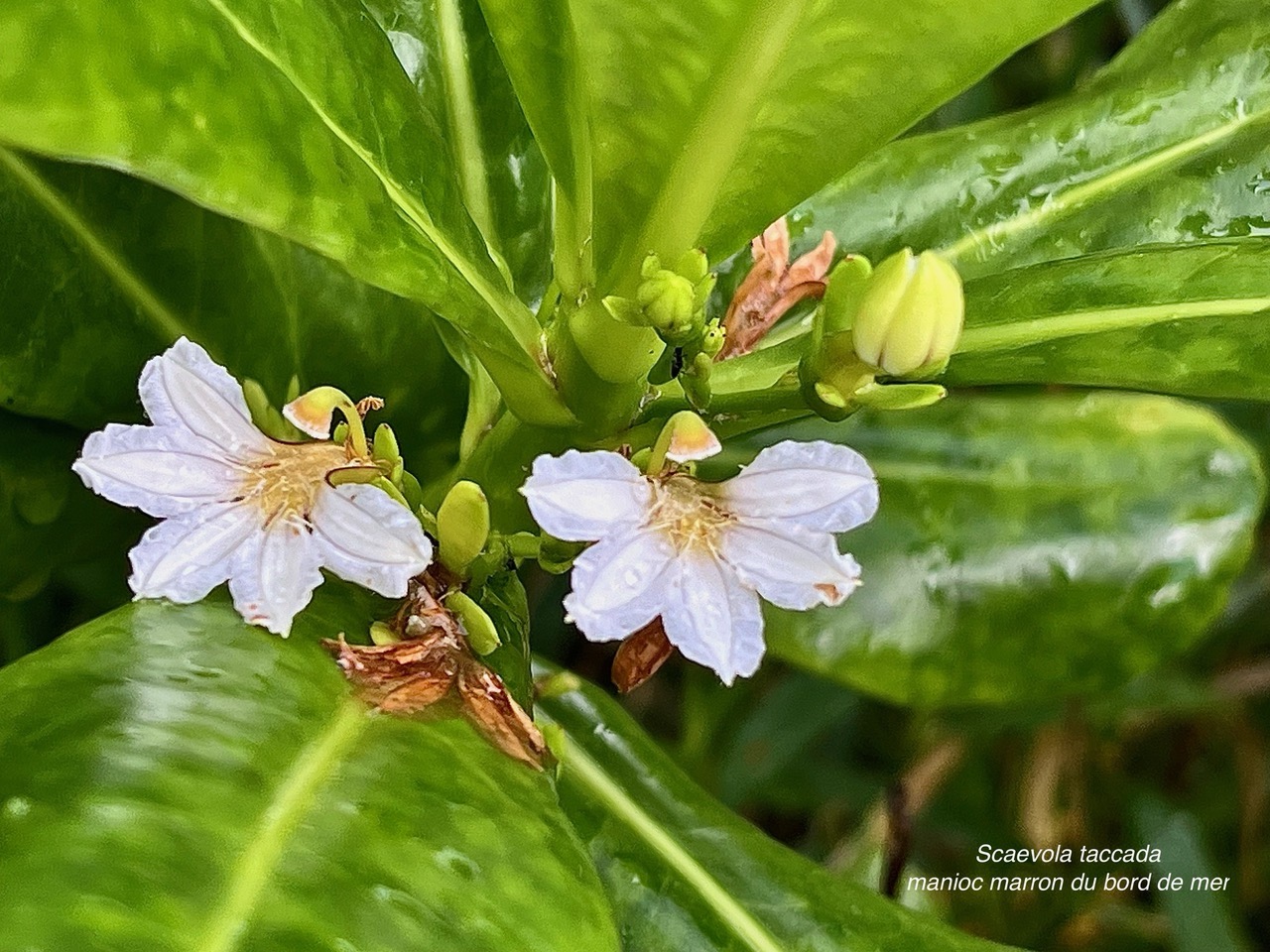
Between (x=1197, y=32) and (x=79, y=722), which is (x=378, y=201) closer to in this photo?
(x=79, y=722)

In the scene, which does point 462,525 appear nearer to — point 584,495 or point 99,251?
point 584,495

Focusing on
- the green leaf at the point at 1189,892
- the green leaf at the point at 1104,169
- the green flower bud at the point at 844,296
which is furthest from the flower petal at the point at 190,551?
the green leaf at the point at 1189,892

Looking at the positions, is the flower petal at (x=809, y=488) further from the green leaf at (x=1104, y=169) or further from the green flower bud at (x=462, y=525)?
the green leaf at (x=1104, y=169)

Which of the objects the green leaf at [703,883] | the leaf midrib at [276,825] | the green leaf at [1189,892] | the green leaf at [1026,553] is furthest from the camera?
the green leaf at [1189,892]

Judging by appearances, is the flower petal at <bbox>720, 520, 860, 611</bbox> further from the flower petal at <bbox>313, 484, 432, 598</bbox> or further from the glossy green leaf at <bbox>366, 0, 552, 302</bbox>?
the glossy green leaf at <bbox>366, 0, 552, 302</bbox>

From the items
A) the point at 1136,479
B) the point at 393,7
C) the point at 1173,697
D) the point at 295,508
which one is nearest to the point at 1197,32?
the point at 1136,479

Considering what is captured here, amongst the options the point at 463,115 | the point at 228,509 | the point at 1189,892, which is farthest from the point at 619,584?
the point at 1189,892
